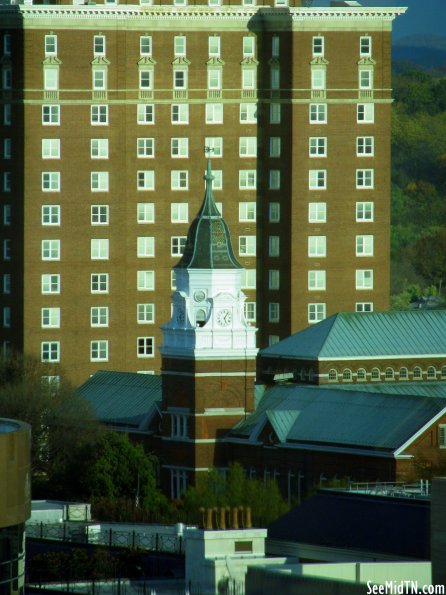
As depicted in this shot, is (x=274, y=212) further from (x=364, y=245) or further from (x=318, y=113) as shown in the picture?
(x=318, y=113)

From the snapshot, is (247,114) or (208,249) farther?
(247,114)

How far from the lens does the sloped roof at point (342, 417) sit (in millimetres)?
150500

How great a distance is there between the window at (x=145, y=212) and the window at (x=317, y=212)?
Result: 1017cm

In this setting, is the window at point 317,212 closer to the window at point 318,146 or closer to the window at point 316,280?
the window at point 318,146

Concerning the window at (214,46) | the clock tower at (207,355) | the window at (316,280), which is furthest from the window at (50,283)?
the clock tower at (207,355)

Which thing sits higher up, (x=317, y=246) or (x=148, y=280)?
(x=317, y=246)

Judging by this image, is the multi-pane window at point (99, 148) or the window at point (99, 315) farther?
the window at point (99, 315)

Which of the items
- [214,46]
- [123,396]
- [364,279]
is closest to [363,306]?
[364,279]

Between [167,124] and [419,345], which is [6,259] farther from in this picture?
[419,345]

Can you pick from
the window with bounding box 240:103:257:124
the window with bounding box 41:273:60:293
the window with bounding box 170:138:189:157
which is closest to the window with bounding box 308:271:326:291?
the window with bounding box 240:103:257:124

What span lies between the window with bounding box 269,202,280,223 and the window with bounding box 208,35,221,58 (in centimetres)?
1019

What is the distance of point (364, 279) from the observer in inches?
7766

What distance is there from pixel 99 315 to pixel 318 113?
62.6 ft

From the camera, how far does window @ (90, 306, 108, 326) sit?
194625 mm
